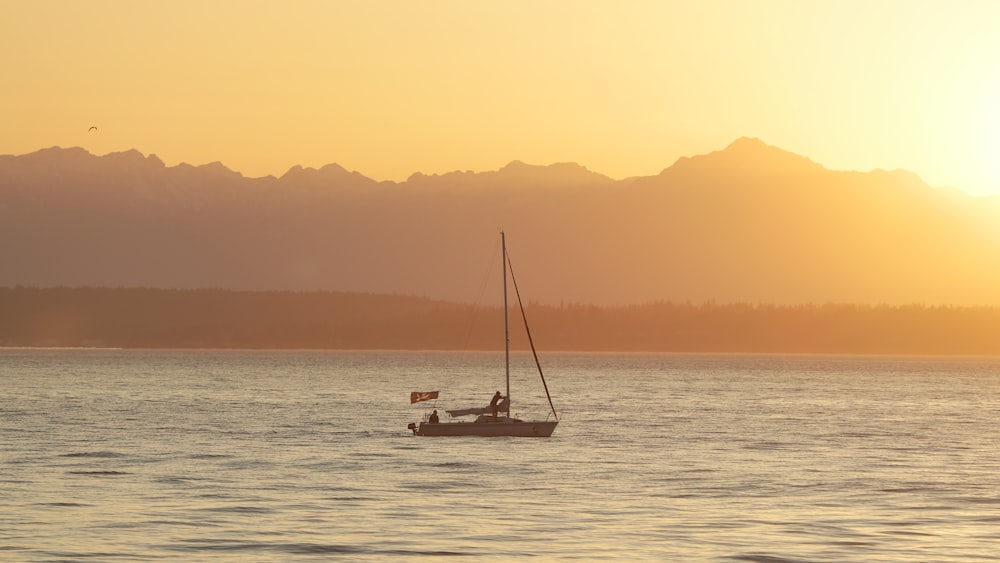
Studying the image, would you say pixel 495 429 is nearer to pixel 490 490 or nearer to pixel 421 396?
pixel 421 396

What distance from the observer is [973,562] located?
139 ft

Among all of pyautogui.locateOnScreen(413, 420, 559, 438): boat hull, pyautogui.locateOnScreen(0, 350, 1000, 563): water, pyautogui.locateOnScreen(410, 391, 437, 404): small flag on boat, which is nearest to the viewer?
pyautogui.locateOnScreen(0, 350, 1000, 563): water

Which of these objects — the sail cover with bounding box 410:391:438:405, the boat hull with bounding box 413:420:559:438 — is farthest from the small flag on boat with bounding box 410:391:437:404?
the boat hull with bounding box 413:420:559:438

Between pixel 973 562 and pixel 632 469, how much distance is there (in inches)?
1280

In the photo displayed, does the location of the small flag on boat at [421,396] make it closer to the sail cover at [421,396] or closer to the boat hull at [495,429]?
the sail cover at [421,396]

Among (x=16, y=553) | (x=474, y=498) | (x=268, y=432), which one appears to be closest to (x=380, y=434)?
(x=268, y=432)

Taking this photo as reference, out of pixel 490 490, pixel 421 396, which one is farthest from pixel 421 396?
pixel 490 490

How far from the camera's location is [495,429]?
94062mm

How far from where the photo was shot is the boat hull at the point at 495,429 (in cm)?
9375

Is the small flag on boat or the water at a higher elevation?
the small flag on boat

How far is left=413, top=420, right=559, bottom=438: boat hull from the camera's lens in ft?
308

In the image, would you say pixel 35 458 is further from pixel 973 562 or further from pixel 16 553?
pixel 973 562

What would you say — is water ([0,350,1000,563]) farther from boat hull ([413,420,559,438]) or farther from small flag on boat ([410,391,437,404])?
small flag on boat ([410,391,437,404])

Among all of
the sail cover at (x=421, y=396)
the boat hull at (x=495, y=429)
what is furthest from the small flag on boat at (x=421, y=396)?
the boat hull at (x=495, y=429)
